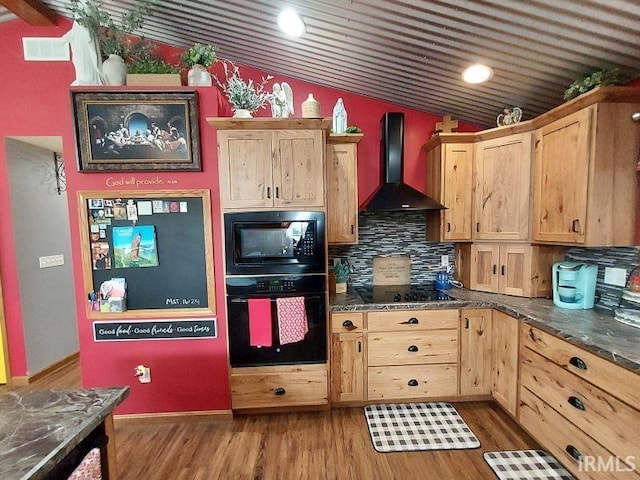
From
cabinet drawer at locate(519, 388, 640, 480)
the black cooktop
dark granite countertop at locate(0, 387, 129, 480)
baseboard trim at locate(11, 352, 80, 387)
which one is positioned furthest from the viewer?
baseboard trim at locate(11, 352, 80, 387)

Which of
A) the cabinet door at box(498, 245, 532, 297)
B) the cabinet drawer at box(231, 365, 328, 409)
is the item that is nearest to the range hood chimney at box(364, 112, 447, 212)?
the cabinet door at box(498, 245, 532, 297)

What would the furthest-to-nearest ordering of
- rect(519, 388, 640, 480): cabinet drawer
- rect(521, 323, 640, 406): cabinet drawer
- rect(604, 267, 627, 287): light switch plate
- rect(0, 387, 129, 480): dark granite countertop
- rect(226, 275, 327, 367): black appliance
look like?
1. rect(226, 275, 327, 367): black appliance
2. rect(604, 267, 627, 287): light switch plate
3. rect(519, 388, 640, 480): cabinet drawer
4. rect(521, 323, 640, 406): cabinet drawer
5. rect(0, 387, 129, 480): dark granite countertop

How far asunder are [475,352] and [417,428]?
76cm

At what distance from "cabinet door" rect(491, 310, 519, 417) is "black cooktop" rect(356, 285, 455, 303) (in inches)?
16.2

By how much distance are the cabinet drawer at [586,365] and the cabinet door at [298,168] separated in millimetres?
1708

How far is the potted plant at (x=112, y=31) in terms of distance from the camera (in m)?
2.05

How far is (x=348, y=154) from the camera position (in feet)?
8.49

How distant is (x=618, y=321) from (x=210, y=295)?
2.72 meters

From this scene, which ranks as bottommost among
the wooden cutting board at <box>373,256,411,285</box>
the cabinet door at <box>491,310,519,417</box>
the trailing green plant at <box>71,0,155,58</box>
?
the cabinet door at <box>491,310,519,417</box>

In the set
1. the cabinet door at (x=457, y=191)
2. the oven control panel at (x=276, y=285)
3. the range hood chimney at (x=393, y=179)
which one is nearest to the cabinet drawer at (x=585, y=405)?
the cabinet door at (x=457, y=191)

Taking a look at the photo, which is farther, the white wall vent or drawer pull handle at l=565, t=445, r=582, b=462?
the white wall vent

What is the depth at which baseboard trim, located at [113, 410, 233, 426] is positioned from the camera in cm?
229

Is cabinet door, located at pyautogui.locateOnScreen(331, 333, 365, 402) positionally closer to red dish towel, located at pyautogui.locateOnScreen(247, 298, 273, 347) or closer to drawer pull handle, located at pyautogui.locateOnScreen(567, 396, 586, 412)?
red dish towel, located at pyautogui.locateOnScreen(247, 298, 273, 347)

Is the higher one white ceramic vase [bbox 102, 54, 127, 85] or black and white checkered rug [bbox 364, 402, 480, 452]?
white ceramic vase [bbox 102, 54, 127, 85]
